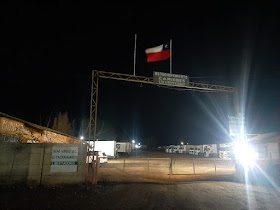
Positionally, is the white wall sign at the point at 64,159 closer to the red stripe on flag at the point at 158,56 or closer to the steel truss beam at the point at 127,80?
the steel truss beam at the point at 127,80

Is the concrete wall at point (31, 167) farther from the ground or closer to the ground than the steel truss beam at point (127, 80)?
closer to the ground

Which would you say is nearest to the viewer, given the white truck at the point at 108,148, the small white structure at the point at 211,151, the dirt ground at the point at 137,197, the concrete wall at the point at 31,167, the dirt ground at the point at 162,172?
the dirt ground at the point at 137,197

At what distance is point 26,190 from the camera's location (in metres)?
7.98

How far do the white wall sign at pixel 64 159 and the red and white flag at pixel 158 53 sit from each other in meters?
8.81

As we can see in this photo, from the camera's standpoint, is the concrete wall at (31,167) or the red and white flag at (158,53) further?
the red and white flag at (158,53)

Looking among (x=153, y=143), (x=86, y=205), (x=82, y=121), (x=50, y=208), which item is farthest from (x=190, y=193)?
(x=153, y=143)

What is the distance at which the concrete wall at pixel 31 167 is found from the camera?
8.60 m

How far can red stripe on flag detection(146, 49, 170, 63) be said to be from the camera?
14258mm

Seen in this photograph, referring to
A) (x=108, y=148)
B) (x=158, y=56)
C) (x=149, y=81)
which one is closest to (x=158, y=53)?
(x=158, y=56)

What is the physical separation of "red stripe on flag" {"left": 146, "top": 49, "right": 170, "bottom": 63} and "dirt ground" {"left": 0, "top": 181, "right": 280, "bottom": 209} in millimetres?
9299

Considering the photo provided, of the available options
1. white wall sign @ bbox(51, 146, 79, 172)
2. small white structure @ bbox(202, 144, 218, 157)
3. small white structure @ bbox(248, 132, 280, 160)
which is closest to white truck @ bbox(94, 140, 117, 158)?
small white structure @ bbox(248, 132, 280, 160)

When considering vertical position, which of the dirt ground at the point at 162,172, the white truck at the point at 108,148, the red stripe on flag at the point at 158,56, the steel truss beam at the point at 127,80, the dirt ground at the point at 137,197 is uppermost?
the red stripe on flag at the point at 158,56

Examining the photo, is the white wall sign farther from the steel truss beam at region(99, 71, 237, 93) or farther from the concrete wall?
the steel truss beam at region(99, 71, 237, 93)

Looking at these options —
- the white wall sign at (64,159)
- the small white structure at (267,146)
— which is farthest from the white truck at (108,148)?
the white wall sign at (64,159)
